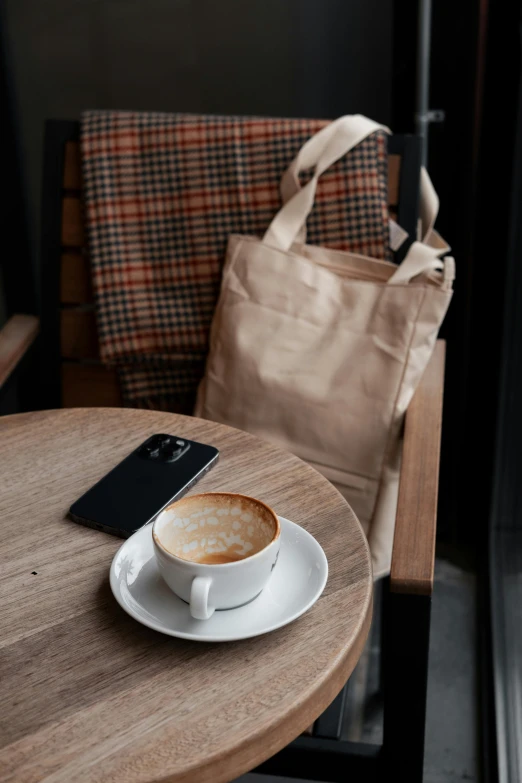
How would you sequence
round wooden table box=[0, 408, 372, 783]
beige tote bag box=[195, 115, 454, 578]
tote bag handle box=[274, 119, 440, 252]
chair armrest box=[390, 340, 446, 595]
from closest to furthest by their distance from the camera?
round wooden table box=[0, 408, 372, 783], chair armrest box=[390, 340, 446, 595], beige tote bag box=[195, 115, 454, 578], tote bag handle box=[274, 119, 440, 252]

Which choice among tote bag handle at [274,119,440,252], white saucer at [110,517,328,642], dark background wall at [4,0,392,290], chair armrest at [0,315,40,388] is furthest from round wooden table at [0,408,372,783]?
dark background wall at [4,0,392,290]

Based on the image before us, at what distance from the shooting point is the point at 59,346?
1538 mm

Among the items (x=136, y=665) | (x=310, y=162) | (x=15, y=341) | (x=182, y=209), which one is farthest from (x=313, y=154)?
(x=136, y=665)

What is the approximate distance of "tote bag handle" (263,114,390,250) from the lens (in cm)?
133

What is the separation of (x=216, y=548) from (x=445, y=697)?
0.96 m

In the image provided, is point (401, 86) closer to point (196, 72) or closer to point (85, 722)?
point (196, 72)

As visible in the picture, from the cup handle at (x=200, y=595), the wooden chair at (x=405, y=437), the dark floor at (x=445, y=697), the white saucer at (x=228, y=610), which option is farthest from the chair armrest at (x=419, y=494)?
the dark floor at (x=445, y=697)

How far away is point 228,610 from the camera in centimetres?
73

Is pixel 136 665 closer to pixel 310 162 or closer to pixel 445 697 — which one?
pixel 310 162

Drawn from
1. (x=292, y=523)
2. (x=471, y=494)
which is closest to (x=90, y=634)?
(x=292, y=523)

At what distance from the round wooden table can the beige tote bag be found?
0.32 metres

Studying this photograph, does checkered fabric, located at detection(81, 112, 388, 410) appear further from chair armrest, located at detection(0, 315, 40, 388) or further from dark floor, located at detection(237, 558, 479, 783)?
dark floor, located at detection(237, 558, 479, 783)

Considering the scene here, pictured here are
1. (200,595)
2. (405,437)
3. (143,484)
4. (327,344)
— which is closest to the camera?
(200,595)

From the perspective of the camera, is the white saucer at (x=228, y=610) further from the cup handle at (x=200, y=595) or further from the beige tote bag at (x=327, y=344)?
the beige tote bag at (x=327, y=344)
